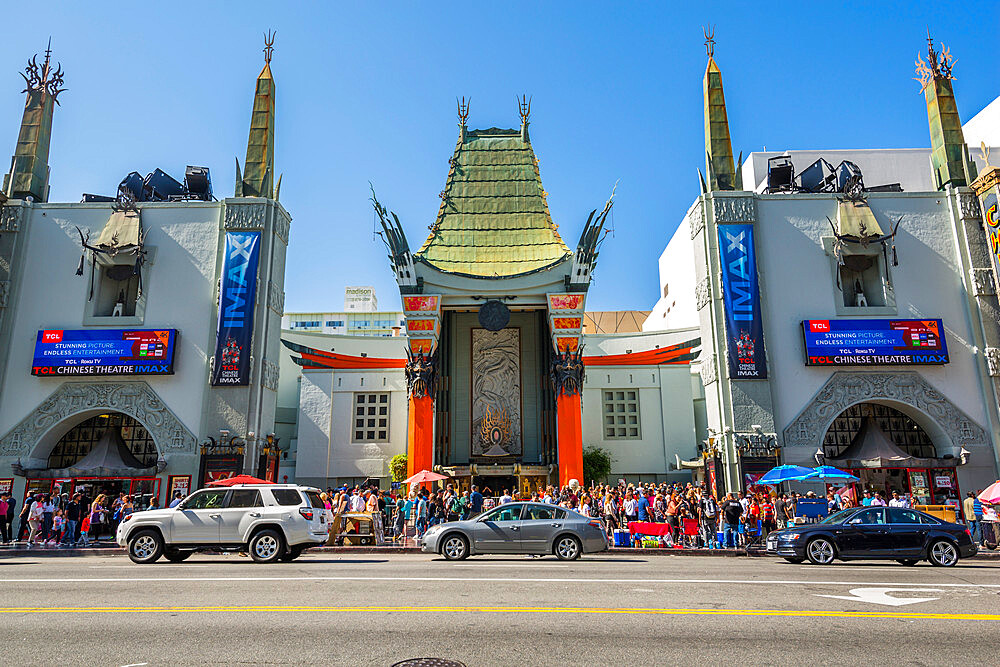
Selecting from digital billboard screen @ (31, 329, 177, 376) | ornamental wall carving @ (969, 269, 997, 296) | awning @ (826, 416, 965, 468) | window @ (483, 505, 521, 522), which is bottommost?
window @ (483, 505, 521, 522)

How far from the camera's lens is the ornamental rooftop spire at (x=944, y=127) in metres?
28.5

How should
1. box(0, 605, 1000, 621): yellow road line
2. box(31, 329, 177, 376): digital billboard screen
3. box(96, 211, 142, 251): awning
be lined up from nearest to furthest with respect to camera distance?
box(0, 605, 1000, 621): yellow road line, box(31, 329, 177, 376): digital billboard screen, box(96, 211, 142, 251): awning

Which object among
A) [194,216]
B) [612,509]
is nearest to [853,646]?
Answer: [612,509]

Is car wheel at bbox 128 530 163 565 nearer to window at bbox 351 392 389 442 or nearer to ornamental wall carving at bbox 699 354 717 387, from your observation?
ornamental wall carving at bbox 699 354 717 387

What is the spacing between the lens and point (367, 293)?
101062mm

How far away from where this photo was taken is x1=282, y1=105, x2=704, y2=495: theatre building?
3394cm

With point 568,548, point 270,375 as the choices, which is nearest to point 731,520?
point 568,548

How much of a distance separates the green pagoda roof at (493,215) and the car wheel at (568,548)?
20120mm

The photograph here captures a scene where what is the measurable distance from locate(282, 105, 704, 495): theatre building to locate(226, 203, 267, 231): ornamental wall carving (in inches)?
274

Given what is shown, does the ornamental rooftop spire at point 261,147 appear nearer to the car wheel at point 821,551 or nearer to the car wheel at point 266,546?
the car wheel at point 266,546

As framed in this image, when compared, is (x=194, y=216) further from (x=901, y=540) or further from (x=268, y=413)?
(x=901, y=540)

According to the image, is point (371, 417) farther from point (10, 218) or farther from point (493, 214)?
point (10, 218)

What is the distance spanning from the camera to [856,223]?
1083 inches

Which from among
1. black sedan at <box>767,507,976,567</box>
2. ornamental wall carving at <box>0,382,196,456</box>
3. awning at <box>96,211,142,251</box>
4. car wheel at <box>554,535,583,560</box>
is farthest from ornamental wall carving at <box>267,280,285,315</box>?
black sedan at <box>767,507,976,567</box>
